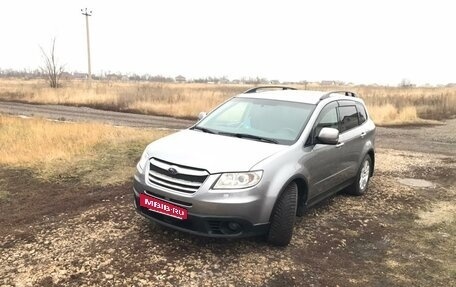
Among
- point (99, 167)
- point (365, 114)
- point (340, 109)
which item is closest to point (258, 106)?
point (340, 109)

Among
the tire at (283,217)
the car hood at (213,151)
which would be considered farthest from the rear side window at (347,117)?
the tire at (283,217)

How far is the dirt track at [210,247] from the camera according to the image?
3.61 metres

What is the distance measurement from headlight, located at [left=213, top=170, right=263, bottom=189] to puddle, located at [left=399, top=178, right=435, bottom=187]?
475 centimetres

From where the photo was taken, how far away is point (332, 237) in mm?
4684

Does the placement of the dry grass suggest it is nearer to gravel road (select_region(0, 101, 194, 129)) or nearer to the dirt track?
the dirt track

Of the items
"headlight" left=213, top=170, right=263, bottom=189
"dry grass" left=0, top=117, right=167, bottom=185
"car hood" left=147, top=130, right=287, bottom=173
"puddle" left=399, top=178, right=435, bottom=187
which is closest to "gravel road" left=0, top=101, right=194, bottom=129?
"dry grass" left=0, top=117, right=167, bottom=185

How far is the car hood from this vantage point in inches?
149

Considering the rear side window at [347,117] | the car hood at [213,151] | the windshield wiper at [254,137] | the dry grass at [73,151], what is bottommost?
the dry grass at [73,151]

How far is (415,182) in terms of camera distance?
7.55m

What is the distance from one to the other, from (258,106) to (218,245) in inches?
77.9

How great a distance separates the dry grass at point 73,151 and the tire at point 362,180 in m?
3.89

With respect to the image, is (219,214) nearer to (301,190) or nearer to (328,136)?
(301,190)

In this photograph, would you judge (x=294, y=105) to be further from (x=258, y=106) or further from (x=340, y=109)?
(x=340, y=109)

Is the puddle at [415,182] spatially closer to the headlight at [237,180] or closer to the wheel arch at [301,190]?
the wheel arch at [301,190]
